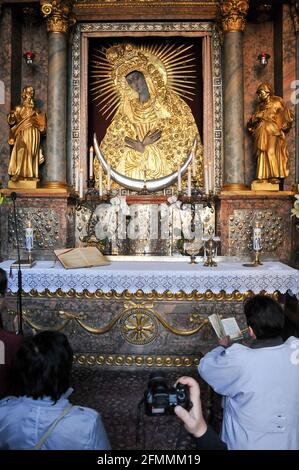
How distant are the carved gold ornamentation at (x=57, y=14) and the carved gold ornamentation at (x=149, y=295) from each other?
4.11 meters

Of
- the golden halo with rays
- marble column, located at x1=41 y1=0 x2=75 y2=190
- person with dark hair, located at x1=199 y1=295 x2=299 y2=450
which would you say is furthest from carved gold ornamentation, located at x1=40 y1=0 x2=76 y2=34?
person with dark hair, located at x1=199 y1=295 x2=299 y2=450

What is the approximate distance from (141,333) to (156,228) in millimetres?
2163

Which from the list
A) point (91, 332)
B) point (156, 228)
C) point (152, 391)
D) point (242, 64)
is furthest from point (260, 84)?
point (152, 391)

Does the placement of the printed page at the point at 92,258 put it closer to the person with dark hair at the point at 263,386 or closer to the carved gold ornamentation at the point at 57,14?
the person with dark hair at the point at 263,386

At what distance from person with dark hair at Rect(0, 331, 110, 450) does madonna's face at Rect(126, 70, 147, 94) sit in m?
6.32

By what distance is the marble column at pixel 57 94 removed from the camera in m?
6.52

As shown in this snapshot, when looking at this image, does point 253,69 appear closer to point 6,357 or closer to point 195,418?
point 6,357

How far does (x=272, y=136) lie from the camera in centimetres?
641

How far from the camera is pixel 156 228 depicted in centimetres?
664

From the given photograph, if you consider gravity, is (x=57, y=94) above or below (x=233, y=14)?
below

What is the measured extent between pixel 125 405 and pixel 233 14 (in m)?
5.65

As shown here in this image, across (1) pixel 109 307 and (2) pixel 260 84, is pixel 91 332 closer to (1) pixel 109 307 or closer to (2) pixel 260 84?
(1) pixel 109 307

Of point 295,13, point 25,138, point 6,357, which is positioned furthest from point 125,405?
point 295,13

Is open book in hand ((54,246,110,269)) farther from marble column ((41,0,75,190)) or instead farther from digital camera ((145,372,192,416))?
digital camera ((145,372,192,416))
